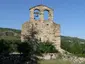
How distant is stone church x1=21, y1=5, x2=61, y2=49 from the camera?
118ft

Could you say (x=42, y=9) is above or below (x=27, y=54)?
above

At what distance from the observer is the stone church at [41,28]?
36062mm

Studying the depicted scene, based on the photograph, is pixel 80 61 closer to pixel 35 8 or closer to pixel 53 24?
pixel 53 24

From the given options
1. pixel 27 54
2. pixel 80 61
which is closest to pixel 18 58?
pixel 27 54

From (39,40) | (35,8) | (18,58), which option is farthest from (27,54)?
(35,8)

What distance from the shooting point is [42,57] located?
31.5m

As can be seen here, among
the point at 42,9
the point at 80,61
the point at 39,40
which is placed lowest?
the point at 80,61

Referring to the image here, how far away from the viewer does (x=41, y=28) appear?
1423 inches

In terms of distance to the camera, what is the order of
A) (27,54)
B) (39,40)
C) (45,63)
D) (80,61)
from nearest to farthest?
(45,63) → (27,54) → (80,61) → (39,40)

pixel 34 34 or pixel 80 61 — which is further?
pixel 34 34

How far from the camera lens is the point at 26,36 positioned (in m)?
36.1

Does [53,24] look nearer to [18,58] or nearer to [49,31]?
[49,31]

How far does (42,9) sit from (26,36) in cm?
411

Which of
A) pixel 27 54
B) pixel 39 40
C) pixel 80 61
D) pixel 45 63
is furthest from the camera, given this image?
pixel 39 40
